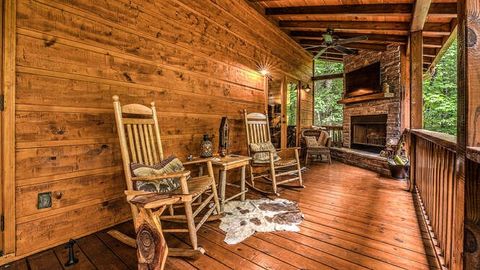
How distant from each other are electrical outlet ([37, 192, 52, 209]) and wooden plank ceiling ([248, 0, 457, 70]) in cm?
378

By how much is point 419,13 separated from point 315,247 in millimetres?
2934

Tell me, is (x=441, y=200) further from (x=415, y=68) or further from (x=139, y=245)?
(x=415, y=68)

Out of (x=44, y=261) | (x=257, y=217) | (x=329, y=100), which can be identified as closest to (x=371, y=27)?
(x=257, y=217)

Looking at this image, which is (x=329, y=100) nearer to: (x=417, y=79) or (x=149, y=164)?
(x=417, y=79)

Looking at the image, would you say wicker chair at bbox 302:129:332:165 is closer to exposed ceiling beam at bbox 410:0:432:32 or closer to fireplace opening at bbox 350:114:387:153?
fireplace opening at bbox 350:114:387:153

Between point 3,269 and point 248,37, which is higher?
point 248,37

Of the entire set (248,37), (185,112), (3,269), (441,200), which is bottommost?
(3,269)

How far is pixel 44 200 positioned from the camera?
5.37 feet

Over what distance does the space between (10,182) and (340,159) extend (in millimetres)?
5678

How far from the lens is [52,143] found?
1.68 m

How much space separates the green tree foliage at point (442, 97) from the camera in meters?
7.18

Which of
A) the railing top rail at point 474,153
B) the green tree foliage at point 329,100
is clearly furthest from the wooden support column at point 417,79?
the green tree foliage at point 329,100

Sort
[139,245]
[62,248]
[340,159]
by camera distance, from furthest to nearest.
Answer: [340,159] < [62,248] < [139,245]

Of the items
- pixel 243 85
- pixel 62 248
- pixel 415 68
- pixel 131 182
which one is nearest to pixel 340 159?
pixel 415 68
